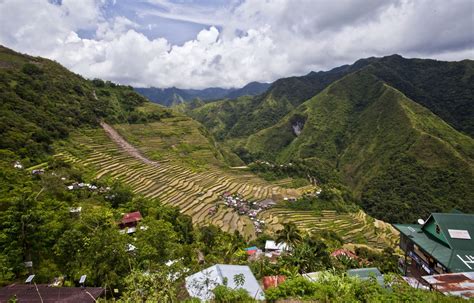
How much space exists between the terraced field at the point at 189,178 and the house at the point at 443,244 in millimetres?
23066

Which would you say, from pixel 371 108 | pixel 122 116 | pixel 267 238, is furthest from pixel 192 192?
pixel 371 108

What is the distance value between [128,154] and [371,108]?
118959 mm

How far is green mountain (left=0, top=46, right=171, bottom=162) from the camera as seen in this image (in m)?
34.9

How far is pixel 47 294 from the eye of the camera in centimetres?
1059

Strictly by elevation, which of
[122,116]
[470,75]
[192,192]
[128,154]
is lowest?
[192,192]

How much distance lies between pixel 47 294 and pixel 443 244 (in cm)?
2131

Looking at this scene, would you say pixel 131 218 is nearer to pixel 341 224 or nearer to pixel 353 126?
pixel 341 224

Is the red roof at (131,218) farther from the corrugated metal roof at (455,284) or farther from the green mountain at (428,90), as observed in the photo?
the green mountain at (428,90)

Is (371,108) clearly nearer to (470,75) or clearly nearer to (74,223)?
(470,75)

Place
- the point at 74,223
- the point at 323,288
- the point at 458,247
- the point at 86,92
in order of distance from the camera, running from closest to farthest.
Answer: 1. the point at 323,288
2. the point at 458,247
3. the point at 74,223
4. the point at 86,92

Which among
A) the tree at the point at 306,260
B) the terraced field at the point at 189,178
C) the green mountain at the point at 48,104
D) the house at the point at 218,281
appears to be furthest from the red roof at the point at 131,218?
the green mountain at the point at 48,104

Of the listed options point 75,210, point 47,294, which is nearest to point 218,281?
point 47,294

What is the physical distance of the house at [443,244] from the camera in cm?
1502

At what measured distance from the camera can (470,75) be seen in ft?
472
